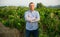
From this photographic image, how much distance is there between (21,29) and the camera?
32.5 feet

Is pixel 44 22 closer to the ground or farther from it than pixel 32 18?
closer to the ground

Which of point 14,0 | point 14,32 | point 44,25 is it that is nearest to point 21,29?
point 44,25

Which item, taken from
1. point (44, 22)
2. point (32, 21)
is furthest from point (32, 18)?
point (44, 22)

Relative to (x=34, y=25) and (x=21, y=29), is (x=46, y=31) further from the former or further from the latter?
(x=34, y=25)

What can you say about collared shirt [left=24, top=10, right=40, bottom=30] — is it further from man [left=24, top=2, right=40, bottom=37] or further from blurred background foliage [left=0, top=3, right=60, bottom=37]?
blurred background foliage [left=0, top=3, right=60, bottom=37]

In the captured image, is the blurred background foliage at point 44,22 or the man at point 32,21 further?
the blurred background foliage at point 44,22

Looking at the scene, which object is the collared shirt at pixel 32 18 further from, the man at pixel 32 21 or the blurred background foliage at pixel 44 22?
the blurred background foliage at pixel 44 22

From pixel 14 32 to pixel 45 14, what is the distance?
9.15 ft

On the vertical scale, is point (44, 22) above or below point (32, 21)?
below

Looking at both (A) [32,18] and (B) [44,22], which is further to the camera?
(B) [44,22]

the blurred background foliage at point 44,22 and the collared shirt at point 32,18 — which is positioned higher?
the collared shirt at point 32,18

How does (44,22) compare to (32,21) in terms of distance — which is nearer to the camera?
(32,21)

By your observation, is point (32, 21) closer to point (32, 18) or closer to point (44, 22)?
point (32, 18)

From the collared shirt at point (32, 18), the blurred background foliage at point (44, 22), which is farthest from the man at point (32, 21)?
the blurred background foliage at point (44, 22)
